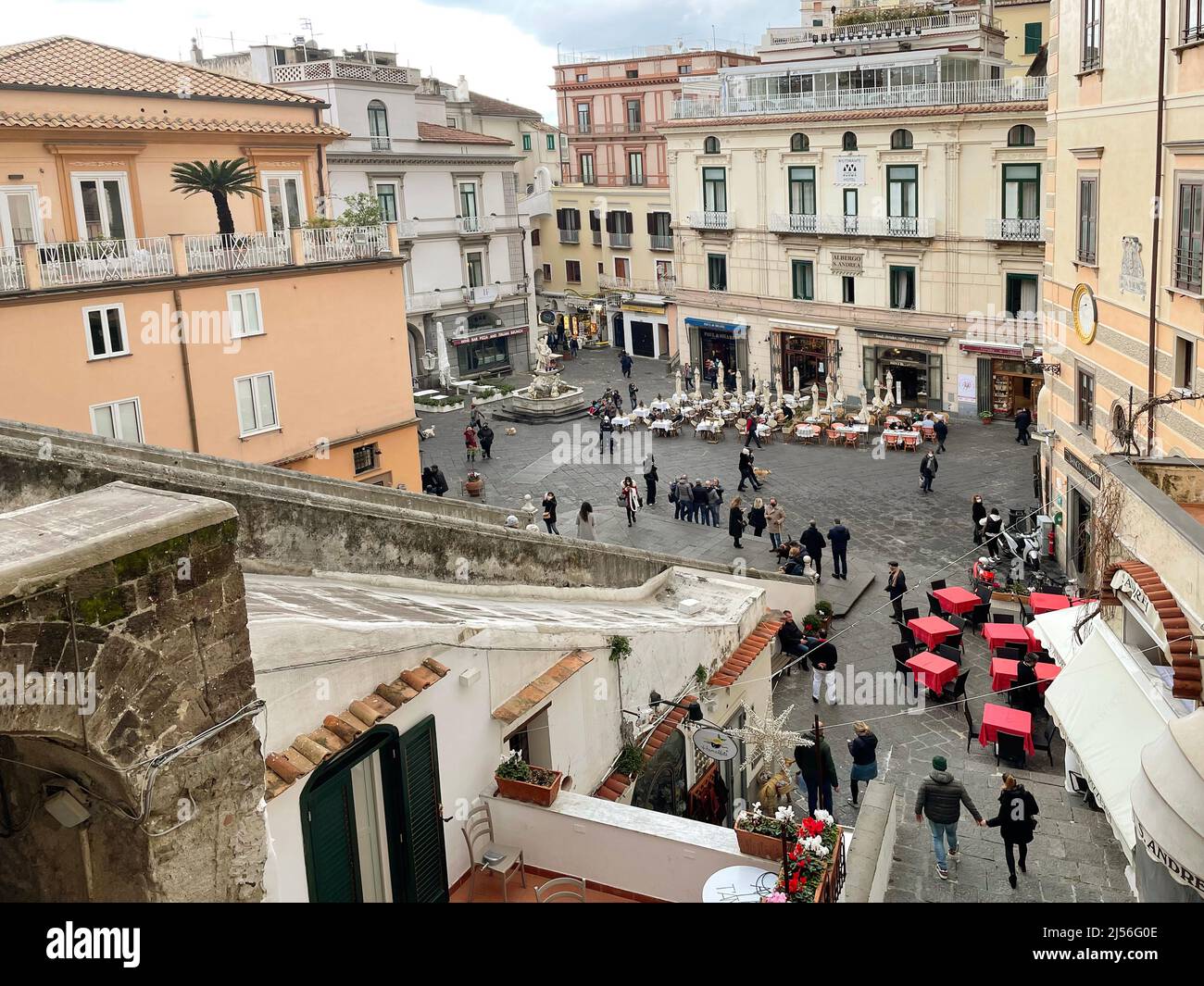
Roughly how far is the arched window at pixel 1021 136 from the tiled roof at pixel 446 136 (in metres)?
21.2

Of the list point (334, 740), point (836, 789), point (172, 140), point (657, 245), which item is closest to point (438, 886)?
point (334, 740)

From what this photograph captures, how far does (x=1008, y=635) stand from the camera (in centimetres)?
1728

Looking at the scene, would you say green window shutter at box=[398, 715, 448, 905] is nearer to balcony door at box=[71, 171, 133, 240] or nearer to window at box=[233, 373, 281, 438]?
window at box=[233, 373, 281, 438]

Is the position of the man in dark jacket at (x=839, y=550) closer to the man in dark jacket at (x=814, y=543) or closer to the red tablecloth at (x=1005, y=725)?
the man in dark jacket at (x=814, y=543)

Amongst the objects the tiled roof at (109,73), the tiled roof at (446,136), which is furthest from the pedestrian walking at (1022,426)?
the tiled roof at (446,136)

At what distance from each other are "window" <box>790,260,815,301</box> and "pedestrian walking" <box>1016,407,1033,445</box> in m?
10.2

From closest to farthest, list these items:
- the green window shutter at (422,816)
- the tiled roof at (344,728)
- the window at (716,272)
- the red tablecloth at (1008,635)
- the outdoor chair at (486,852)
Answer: the tiled roof at (344,728) < the green window shutter at (422,816) < the outdoor chair at (486,852) < the red tablecloth at (1008,635) < the window at (716,272)

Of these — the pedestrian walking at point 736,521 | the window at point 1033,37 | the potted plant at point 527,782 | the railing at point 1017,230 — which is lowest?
the pedestrian walking at point 736,521

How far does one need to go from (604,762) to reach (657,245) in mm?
43249

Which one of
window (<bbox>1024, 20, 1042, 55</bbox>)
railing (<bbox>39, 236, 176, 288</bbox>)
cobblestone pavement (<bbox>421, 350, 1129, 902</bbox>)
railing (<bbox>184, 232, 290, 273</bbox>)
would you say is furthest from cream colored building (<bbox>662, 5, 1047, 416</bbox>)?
railing (<bbox>39, 236, 176, 288</bbox>)

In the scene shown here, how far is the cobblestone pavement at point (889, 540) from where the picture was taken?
1112 cm
